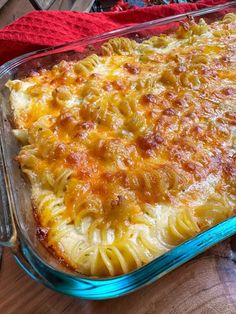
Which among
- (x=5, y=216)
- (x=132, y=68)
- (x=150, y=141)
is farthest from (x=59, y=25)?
(x=5, y=216)

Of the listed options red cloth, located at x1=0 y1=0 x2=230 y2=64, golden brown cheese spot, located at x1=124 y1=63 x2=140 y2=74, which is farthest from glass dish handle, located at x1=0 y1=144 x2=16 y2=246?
red cloth, located at x1=0 y1=0 x2=230 y2=64

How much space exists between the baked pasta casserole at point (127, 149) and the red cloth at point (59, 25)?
33 centimetres

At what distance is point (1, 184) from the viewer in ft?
4.38

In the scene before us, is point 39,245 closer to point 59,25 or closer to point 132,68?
point 132,68

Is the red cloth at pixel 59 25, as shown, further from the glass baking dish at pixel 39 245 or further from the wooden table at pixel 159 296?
the wooden table at pixel 159 296

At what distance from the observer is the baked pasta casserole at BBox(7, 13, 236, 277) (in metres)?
1.31

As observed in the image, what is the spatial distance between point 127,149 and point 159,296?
603mm

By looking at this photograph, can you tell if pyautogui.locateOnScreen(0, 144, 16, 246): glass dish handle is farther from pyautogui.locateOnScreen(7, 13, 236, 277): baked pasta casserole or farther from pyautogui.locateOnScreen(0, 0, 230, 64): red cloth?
pyautogui.locateOnScreen(0, 0, 230, 64): red cloth

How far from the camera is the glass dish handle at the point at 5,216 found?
1152 mm

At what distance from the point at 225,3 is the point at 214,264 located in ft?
6.72

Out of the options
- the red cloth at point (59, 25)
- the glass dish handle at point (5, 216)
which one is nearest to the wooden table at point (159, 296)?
the glass dish handle at point (5, 216)

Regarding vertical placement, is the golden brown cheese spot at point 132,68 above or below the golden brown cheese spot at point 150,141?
above

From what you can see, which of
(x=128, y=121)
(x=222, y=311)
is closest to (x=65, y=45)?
(x=128, y=121)

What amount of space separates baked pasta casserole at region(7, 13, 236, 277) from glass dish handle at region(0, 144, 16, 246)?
149 millimetres
